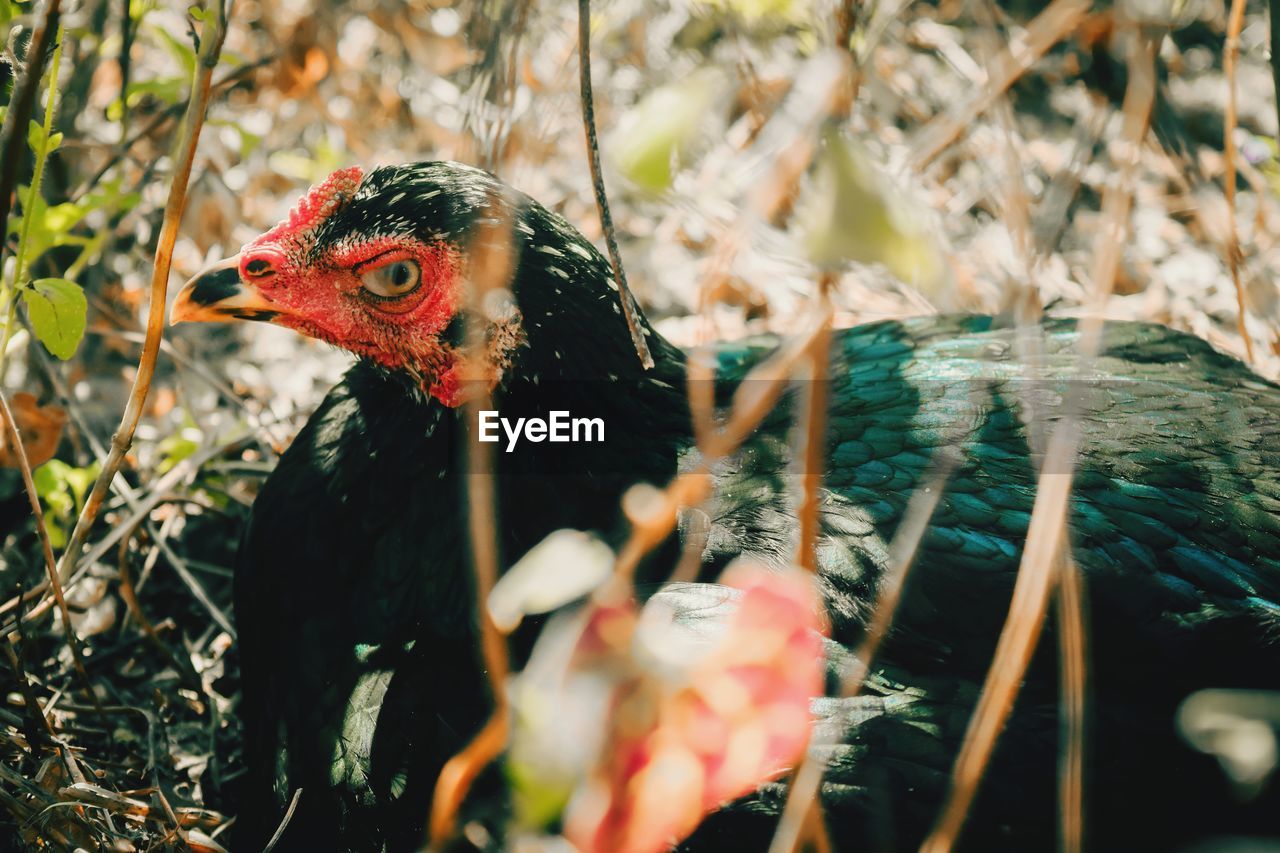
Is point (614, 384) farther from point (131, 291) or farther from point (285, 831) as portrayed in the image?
point (131, 291)

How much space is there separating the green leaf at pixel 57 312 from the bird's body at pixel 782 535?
363mm

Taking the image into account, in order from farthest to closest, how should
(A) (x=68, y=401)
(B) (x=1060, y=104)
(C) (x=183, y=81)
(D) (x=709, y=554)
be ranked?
(B) (x=1060, y=104) < (A) (x=68, y=401) < (C) (x=183, y=81) < (D) (x=709, y=554)

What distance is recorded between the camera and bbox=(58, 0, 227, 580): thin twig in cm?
154

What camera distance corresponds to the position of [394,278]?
2105 millimetres

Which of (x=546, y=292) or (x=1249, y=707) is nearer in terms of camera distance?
(x=1249, y=707)

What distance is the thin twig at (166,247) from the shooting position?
1542 millimetres

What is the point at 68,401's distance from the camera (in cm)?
285

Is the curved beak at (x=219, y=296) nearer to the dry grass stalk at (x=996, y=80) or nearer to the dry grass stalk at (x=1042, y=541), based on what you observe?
the dry grass stalk at (x=996, y=80)

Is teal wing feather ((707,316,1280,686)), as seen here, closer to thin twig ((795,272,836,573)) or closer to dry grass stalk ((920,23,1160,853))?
dry grass stalk ((920,23,1160,853))

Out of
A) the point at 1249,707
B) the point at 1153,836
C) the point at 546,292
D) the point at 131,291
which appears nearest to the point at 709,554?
the point at 546,292

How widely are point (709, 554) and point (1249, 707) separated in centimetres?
105

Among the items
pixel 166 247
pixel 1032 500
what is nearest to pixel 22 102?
pixel 166 247

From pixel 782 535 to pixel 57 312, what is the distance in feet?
4.84
